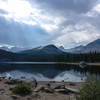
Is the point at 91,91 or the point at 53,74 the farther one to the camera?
the point at 53,74

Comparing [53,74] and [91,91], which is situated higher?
[91,91]

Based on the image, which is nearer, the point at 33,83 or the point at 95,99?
the point at 95,99

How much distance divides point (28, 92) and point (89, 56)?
15130 cm

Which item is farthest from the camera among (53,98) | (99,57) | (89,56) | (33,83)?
(89,56)

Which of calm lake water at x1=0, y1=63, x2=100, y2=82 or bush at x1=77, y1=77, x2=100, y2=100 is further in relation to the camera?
calm lake water at x1=0, y1=63, x2=100, y2=82

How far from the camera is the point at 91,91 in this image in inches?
447

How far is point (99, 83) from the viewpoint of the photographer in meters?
11.8

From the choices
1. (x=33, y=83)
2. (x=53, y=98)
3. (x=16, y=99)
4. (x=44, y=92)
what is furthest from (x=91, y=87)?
(x=33, y=83)

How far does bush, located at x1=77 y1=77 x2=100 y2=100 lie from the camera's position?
435 inches

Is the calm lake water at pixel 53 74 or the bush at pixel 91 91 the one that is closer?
the bush at pixel 91 91

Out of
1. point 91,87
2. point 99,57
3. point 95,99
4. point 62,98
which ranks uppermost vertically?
point 99,57

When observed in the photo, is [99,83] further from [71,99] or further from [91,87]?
[71,99]

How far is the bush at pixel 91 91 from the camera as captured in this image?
1104cm

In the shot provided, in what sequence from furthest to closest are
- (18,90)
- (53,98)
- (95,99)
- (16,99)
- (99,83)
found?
(18,90), (53,98), (16,99), (99,83), (95,99)
